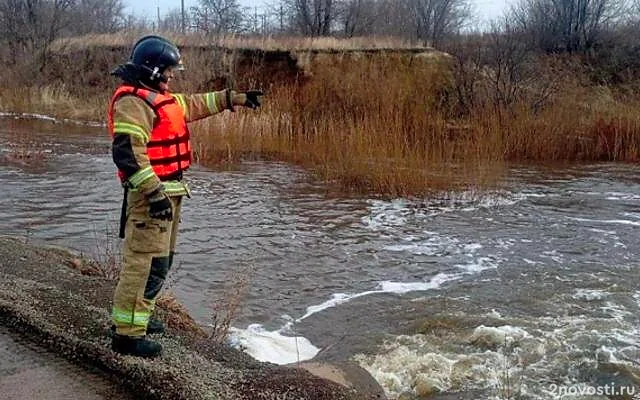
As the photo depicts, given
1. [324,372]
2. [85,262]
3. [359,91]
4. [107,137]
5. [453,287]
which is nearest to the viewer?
[324,372]

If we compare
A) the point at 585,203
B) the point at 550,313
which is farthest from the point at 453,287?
the point at 585,203

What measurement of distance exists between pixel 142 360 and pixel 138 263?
56 cm

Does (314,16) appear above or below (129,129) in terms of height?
above

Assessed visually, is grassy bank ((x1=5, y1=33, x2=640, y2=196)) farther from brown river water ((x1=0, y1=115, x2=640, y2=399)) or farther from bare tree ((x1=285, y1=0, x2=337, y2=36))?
bare tree ((x1=285, y1=0, x2=337, y2=36))

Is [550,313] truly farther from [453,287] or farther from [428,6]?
[428,6]

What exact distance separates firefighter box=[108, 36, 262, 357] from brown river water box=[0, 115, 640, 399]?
1.63 meters

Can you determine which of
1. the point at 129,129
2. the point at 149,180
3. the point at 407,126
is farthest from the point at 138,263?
the point at 407,126

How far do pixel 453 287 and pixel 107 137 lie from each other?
646 inches

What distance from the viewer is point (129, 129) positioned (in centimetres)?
374

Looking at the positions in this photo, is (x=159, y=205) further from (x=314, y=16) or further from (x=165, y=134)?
(x=314, y=16)

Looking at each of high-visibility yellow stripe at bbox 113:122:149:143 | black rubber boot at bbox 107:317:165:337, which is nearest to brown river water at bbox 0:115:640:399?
black rubber boot at bbox 107:317:165:337

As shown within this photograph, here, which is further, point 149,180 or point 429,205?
point 429,205

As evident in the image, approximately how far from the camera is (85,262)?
658 cm

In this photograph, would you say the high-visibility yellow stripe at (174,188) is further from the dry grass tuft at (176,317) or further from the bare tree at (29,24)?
the bare tree at (29,24)
